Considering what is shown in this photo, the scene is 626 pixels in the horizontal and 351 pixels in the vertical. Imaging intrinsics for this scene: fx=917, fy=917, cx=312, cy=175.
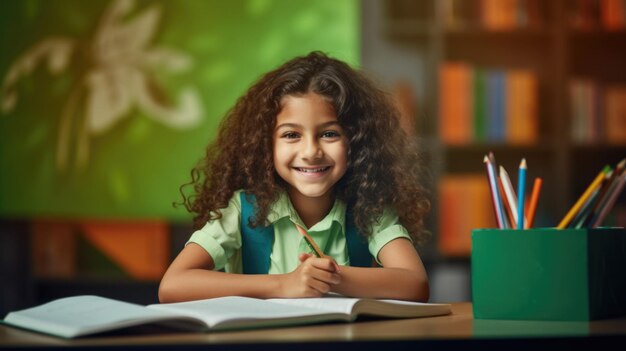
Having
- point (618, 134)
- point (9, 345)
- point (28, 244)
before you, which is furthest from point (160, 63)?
point (9, 345)

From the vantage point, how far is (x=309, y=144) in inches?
45.4

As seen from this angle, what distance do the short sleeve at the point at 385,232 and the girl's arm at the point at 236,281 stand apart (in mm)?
180

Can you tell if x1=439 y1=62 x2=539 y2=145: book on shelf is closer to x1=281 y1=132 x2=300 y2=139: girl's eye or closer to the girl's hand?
x1=281 y1=132 x2=300 y2=139: girl's eye

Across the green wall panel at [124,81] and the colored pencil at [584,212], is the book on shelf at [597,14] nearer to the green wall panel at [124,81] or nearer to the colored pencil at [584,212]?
the green wall panel at [124,81]

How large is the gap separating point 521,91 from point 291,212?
7.09 feet

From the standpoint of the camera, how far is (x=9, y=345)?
737 mm

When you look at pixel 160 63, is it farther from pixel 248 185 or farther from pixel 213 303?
pixel 213 303

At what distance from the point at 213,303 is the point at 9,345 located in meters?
0.25

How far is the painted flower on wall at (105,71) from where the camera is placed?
2953 millimetres

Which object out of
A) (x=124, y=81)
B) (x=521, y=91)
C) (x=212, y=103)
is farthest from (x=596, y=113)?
(x=124, y=81)

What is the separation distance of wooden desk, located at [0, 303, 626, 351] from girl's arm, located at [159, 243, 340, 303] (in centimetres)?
13

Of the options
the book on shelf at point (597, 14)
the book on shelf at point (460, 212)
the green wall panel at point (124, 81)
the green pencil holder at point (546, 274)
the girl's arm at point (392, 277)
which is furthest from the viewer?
the book on shelf at point (597, 14)

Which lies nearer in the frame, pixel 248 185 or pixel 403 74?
pixel 248 185

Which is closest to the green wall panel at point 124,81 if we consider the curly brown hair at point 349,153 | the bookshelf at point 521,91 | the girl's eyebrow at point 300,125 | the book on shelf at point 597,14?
→ the bookshelf at point 521,91
